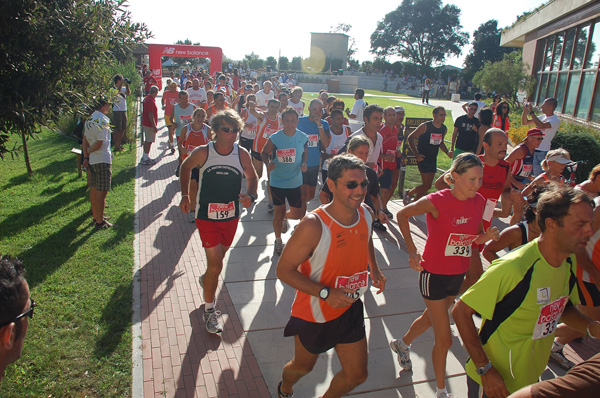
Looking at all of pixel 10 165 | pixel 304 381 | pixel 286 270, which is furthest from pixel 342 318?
pixel 10 165

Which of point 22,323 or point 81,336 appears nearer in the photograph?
point 22,323

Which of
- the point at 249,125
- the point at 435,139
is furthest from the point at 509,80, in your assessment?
the point at 249,125

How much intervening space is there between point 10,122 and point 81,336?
7.05ft

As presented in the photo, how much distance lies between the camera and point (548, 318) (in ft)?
8.32

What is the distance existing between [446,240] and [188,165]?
2.72 m

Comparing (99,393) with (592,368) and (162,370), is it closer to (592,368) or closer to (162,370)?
(162,370)

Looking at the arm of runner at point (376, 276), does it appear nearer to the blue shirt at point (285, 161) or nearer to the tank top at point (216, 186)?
the tank top at point (216, 186)

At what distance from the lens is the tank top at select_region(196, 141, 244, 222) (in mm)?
4609

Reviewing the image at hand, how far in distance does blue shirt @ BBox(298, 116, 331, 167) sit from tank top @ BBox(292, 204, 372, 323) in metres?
4.65

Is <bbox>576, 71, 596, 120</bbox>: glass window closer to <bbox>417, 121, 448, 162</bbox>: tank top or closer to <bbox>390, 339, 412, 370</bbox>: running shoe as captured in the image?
<bbox>417, 121, 448, 162</bbox>: tank top

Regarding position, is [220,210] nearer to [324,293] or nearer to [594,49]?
[324,293]

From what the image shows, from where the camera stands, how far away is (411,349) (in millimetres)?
4508

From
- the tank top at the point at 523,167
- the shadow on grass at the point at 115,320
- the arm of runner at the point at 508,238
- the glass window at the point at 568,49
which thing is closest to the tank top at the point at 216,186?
the shadow on grass at the point at 115,320

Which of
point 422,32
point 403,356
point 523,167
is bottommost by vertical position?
point 403,356
